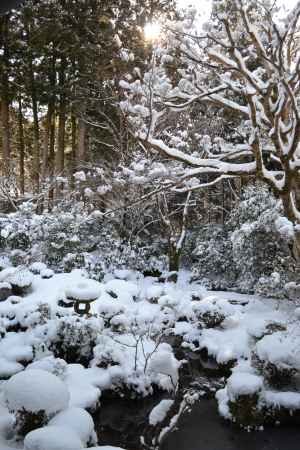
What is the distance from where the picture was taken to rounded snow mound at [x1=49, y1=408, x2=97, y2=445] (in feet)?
11.8

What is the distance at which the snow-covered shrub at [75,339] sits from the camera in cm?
632

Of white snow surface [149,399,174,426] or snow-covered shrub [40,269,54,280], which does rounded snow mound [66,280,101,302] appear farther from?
white snow surface [149,399,174,426]

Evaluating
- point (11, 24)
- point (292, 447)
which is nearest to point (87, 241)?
point (292, 447)

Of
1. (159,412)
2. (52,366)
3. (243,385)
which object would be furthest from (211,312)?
(52,366)

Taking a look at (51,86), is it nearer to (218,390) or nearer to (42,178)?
(42,178)

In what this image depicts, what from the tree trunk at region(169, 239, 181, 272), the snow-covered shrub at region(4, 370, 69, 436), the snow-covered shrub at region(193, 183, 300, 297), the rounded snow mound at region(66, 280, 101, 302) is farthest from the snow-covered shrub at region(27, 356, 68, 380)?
the tree trunk at region(169, 239, 181, 272)

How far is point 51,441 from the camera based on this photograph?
3.07m

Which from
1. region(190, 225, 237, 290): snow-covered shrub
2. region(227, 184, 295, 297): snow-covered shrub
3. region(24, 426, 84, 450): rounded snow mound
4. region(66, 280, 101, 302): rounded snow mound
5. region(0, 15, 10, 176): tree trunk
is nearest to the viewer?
region(24, 426, 84, 450): rounded snow mound

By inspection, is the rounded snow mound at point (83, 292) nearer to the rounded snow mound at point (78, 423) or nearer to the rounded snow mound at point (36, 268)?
the rounded snow mound at point (36, 268)

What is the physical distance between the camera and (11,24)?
14.0 meters

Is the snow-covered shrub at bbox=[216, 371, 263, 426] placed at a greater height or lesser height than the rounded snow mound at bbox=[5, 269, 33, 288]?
lesser

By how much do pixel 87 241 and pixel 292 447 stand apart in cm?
822

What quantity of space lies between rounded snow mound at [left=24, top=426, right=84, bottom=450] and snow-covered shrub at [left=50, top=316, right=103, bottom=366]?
10.1 feet

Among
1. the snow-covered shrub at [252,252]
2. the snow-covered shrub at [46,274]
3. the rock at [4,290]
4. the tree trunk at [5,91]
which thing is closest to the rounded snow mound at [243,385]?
the snow-covered shrub at [252,252]
